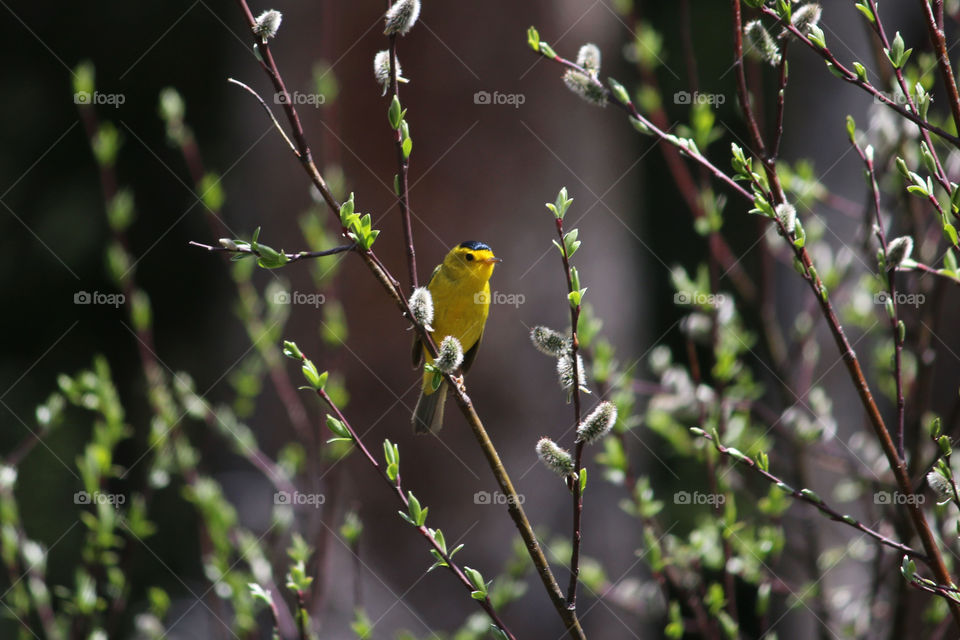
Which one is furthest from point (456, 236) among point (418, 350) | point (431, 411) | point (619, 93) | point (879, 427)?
point (879, 427)

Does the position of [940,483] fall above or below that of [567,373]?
below

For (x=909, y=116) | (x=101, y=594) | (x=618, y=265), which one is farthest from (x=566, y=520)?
(x=909, y=116)

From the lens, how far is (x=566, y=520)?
4.44m

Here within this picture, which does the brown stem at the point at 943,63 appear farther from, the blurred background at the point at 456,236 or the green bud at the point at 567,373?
the blurred background at the point at 456,236

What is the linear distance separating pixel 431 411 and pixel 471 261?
0.57m

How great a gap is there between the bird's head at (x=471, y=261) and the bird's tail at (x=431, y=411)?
41 centimetres

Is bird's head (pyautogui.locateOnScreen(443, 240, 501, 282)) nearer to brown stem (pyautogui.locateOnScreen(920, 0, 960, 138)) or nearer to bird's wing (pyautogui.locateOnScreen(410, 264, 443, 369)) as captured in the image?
bird's wing (pyautogui.locateOnScreen(410, 264, 443, 369))

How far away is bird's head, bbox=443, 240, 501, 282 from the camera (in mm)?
3131

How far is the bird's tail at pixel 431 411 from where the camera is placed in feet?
10.3

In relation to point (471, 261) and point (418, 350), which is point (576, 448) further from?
point (418, 350)

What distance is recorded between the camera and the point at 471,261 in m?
3.14

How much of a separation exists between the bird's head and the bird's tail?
16.2 inches

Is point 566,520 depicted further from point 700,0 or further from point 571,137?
point 700,0

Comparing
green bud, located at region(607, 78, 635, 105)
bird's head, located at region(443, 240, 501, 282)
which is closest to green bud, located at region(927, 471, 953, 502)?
green bud, located at region(607, 78, 635, 105)
